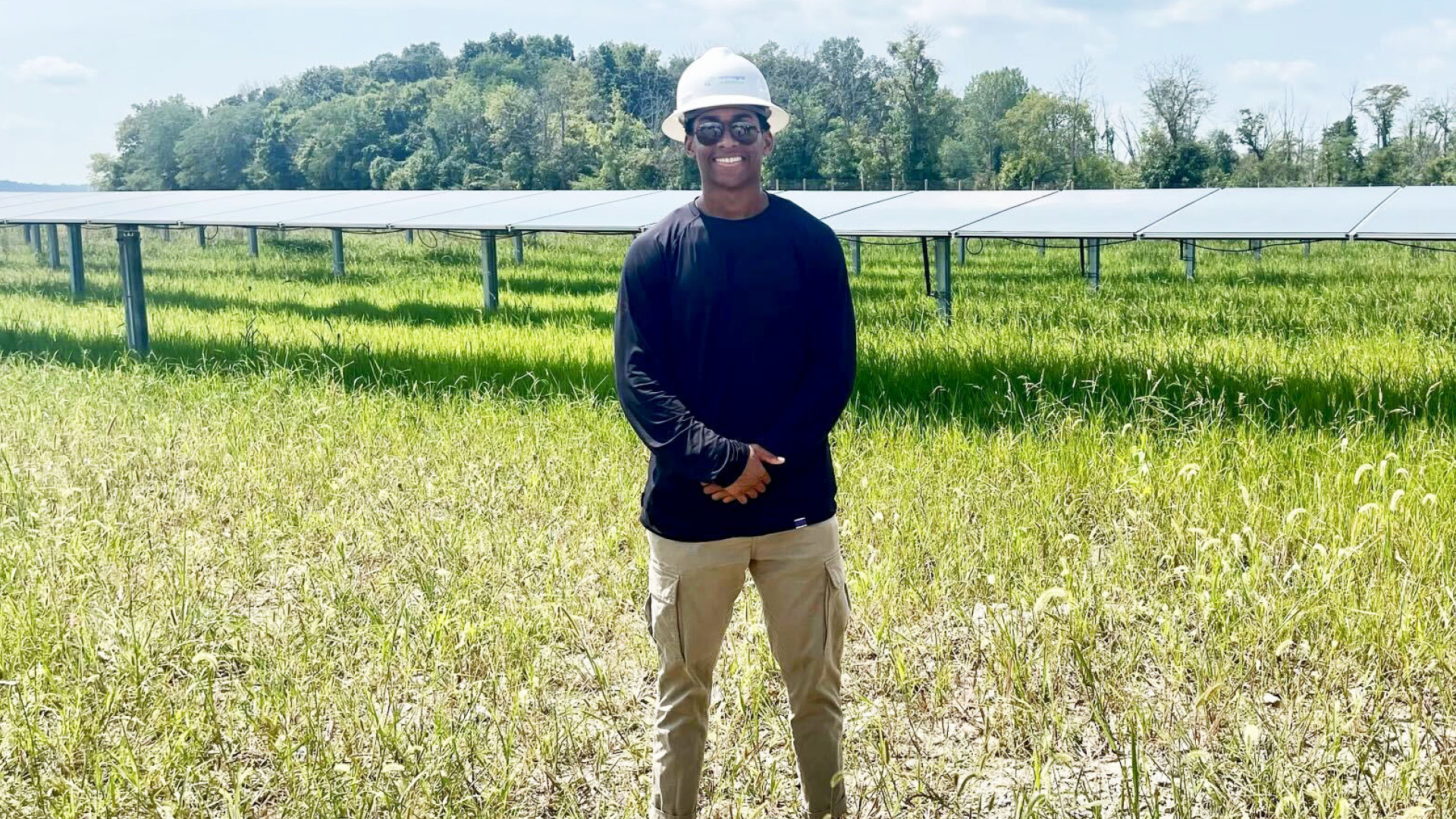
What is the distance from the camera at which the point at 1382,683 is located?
3.65 m

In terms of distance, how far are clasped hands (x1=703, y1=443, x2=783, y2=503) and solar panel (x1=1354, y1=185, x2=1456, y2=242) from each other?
7.27 m

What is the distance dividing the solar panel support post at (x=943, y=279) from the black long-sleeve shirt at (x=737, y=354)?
29.3 feet

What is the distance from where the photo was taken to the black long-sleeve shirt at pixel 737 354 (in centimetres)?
263

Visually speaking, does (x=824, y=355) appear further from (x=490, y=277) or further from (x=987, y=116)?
(x=987, y=116)

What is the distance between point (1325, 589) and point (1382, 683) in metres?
0.62

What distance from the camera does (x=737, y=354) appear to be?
8.73ft

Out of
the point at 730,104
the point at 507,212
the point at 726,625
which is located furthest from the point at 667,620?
the point at 507,212

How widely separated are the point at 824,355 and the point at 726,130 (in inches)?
20.0

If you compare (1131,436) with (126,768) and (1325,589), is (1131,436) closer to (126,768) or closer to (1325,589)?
(1325,589)

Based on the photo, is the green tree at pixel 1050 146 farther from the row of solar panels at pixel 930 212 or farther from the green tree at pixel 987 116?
the row of solar panels at pixel 930 212

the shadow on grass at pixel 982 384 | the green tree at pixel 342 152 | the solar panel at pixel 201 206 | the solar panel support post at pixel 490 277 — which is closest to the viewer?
the shadow on grass at pixel 982 384

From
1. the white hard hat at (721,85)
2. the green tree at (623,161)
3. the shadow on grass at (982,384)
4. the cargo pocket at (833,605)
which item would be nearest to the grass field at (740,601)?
the shadow on grass at (982,384)

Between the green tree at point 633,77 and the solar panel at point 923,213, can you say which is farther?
the green tree at point 633,77

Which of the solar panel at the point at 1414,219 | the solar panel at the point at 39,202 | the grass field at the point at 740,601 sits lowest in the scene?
the grass field at the point at 740,601
